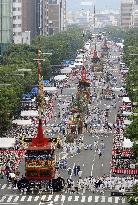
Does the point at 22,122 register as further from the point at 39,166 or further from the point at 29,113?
the point at 39,166

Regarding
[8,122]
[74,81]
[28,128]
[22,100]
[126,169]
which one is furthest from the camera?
[74,81]

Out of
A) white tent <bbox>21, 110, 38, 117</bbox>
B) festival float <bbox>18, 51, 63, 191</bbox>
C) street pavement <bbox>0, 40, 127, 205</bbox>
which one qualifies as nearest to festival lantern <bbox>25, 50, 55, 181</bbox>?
festival float <bbox>18, 51, 63, 191</bbox>

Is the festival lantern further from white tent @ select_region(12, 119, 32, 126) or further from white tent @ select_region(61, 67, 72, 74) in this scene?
white tent @ select_region(61, 67, 72, 74)

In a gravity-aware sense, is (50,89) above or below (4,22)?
below

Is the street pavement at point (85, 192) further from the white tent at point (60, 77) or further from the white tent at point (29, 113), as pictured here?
the white tent at point (60, 77)

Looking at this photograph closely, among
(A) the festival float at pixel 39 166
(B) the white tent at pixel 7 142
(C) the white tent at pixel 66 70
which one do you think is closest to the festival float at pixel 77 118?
(B) the white tent at pixel 7 142

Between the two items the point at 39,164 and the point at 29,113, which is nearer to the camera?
the point at 39,164

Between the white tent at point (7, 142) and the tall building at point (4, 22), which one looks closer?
the white tent at point (7, 142)

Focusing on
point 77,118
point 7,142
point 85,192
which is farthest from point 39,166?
point 77,118

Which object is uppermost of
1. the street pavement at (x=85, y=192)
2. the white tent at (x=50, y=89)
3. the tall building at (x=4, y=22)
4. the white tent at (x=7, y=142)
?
the tall building at (x=4, y=22)

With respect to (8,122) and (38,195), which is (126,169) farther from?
(8,122)

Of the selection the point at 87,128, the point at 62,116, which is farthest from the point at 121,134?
the point at 62,116
